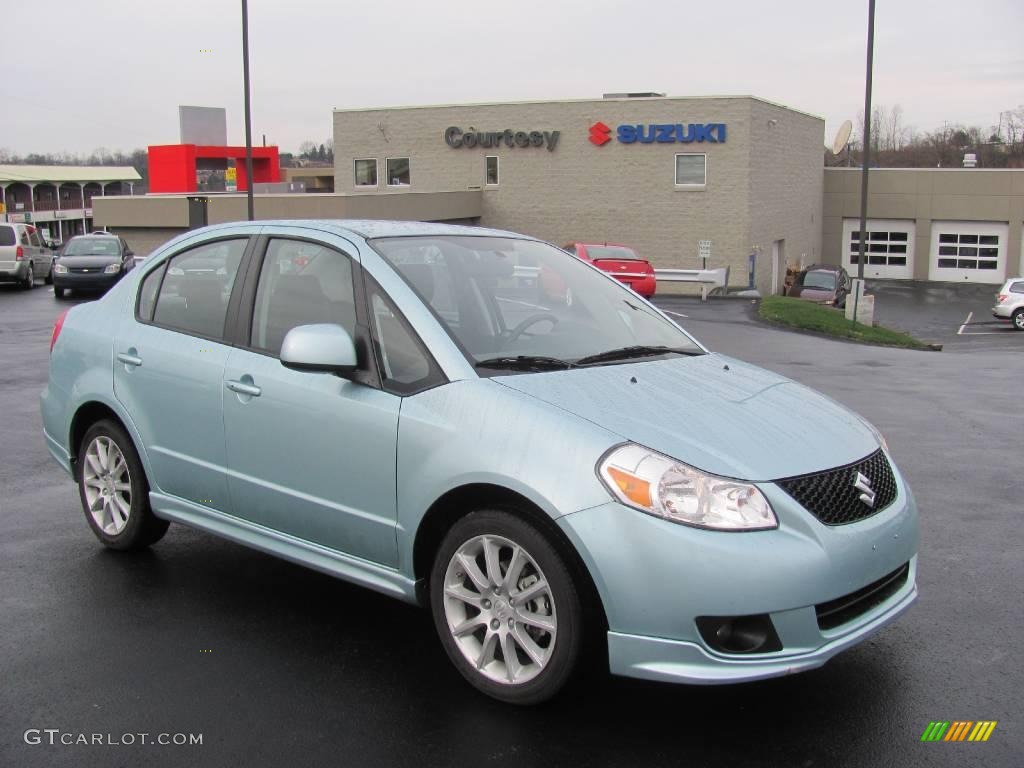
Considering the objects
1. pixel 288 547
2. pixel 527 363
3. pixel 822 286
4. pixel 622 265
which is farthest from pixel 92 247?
pixel 527 363

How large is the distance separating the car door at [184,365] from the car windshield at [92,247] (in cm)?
2358

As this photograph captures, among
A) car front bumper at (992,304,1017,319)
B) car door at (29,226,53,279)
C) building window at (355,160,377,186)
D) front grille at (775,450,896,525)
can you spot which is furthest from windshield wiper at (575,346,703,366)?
building window at (355,160,377,186)

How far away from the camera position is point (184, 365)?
5.10m

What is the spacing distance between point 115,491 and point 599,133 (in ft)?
123

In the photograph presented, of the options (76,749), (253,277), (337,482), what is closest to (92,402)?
(253,277)

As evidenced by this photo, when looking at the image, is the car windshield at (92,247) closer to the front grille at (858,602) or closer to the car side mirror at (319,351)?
the car side mirror at (319,351)

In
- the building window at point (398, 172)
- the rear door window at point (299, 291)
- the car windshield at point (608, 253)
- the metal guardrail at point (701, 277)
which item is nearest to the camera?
the rear door window at point (299, 291)

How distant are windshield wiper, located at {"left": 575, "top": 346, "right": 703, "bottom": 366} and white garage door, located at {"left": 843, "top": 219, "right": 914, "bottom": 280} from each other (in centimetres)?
5446

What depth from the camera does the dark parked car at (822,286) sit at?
121 ft

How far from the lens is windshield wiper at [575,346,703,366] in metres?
4.53

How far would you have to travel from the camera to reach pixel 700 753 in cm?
360

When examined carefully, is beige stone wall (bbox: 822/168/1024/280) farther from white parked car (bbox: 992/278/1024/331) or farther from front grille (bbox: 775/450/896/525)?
front grille (bbox: 775/450/896/525)

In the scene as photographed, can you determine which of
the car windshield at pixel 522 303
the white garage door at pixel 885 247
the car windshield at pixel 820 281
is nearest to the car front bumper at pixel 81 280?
the car windshield at pixel 522 303

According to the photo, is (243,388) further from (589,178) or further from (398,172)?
(398,172)
